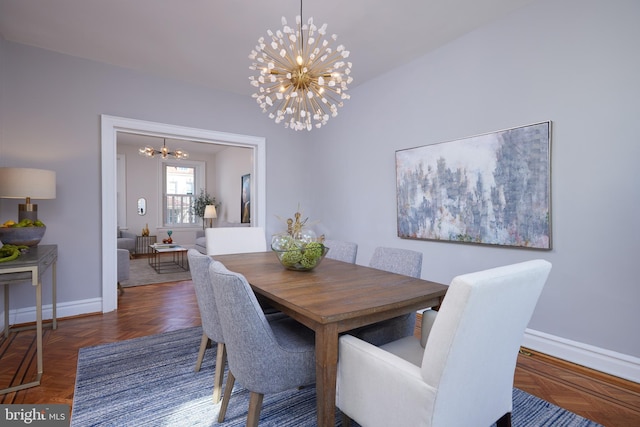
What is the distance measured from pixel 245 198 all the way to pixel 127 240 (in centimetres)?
258

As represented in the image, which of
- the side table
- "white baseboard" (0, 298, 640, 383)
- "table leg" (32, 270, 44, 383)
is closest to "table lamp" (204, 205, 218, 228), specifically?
the side table

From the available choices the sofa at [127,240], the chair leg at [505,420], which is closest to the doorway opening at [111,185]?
the sofa at [127,240]

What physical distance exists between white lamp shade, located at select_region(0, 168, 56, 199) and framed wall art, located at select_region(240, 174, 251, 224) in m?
4.20

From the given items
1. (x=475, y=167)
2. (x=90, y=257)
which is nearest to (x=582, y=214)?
(x=475, y=167)

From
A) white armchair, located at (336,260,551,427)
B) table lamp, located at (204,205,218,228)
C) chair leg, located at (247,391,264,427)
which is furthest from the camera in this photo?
table lamp, located at (204,205,218,228)

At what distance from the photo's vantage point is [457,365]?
1.04 metres

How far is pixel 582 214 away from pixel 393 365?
2014 mm

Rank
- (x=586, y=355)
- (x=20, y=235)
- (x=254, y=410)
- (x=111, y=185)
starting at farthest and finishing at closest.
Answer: (x=111, y=185) → (x=20, y=235) → (x=586, y=355) → (x=254, y=410)

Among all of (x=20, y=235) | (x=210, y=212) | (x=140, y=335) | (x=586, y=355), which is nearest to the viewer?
(x=586, y=355)

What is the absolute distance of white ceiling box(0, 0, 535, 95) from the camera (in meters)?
2.45

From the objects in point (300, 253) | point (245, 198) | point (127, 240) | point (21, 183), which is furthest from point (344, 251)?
point (127, 240)

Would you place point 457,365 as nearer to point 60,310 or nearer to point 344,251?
point 344,251

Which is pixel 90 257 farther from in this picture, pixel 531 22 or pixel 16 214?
pixel 531 22

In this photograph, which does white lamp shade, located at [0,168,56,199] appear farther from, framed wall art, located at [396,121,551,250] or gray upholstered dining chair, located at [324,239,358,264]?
framed wall art, located at [396,121,551,250]
